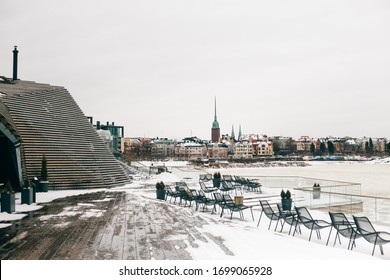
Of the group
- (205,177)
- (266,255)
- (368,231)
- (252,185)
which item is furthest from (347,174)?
(266,255)

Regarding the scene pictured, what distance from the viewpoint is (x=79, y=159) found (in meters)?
20.7

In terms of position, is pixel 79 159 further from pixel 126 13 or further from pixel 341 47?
pixel 341 47

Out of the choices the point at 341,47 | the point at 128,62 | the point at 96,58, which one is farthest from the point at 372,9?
the point at 128,62

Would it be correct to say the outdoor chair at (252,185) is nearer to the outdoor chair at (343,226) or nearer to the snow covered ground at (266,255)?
the snow covered ground at (266,255)

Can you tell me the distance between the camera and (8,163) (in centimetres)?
1633

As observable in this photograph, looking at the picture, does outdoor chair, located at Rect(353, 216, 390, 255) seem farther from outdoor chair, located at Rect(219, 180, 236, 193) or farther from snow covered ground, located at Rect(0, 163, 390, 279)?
outdoor chair, located at Rect(219, 180, 236, 193)

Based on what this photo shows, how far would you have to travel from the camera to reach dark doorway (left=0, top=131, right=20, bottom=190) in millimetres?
15977

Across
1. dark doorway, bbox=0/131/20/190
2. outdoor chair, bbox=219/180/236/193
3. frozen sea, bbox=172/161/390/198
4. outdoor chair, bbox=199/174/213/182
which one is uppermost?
dark doorway, bbox=0/131/20/190

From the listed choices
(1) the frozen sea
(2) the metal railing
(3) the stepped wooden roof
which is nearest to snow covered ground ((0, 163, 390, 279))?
(2) the metal railing

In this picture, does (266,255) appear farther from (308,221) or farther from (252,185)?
(252,185)

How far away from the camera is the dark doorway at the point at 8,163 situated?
1598 centimetres

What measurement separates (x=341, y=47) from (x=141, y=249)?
11937 millimetres

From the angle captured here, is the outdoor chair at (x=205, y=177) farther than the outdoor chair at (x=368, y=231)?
Yes

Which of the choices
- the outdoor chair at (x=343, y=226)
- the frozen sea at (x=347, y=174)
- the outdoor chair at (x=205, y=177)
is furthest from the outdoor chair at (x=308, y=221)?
the frozen sea at (x=347, y=174)
